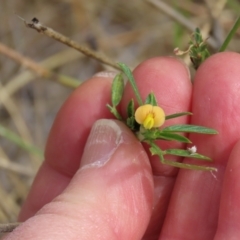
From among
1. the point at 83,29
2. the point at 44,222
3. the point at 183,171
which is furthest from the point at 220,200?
the point at 83,29

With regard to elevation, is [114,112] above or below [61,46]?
above

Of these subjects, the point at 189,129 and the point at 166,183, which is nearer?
the point at 189,129

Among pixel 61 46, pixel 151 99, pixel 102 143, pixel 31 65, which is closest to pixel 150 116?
pixel 151 99

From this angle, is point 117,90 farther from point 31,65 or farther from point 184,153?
point 31,65

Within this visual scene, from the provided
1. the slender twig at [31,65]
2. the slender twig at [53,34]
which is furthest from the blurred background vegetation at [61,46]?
the slender twig at [53,34]

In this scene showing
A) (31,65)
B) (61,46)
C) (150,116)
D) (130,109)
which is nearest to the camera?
(150,116)

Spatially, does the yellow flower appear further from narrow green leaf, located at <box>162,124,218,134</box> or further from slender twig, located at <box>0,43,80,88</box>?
slender twig, located at <box>0,43,80,88</box>
